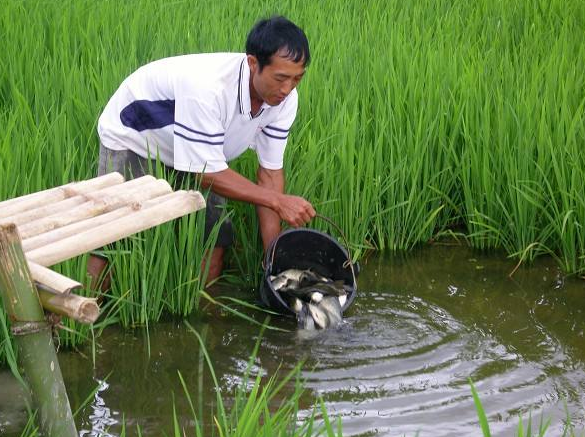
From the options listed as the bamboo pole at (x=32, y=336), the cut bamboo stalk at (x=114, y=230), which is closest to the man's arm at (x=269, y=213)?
the cut bamboo stalk at (x=114, y=230)

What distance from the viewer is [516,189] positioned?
4012mm

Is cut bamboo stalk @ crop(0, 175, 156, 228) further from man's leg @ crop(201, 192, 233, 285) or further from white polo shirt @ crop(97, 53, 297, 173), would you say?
man's leg @ crop(201, 192, 233, 285)

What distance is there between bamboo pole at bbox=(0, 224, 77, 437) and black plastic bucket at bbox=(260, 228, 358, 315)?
151cm

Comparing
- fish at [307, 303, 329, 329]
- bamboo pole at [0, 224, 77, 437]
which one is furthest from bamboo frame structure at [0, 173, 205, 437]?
fish at [307, 303, 329, 329]

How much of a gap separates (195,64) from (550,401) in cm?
167

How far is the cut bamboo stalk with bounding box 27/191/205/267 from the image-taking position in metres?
2.01

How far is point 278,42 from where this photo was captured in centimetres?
319

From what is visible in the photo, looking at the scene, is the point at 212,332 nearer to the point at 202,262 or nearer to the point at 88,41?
the point at 202,262

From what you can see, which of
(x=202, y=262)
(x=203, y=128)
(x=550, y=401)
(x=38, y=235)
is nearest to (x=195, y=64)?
(x=203, y=128)

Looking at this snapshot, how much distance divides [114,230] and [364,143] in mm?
2196

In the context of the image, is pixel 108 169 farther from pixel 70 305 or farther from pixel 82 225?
pixel 70 305

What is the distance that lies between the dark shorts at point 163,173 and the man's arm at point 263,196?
0.39ft

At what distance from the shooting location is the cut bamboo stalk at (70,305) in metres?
1.88

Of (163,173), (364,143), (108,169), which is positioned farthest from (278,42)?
(364,143)
